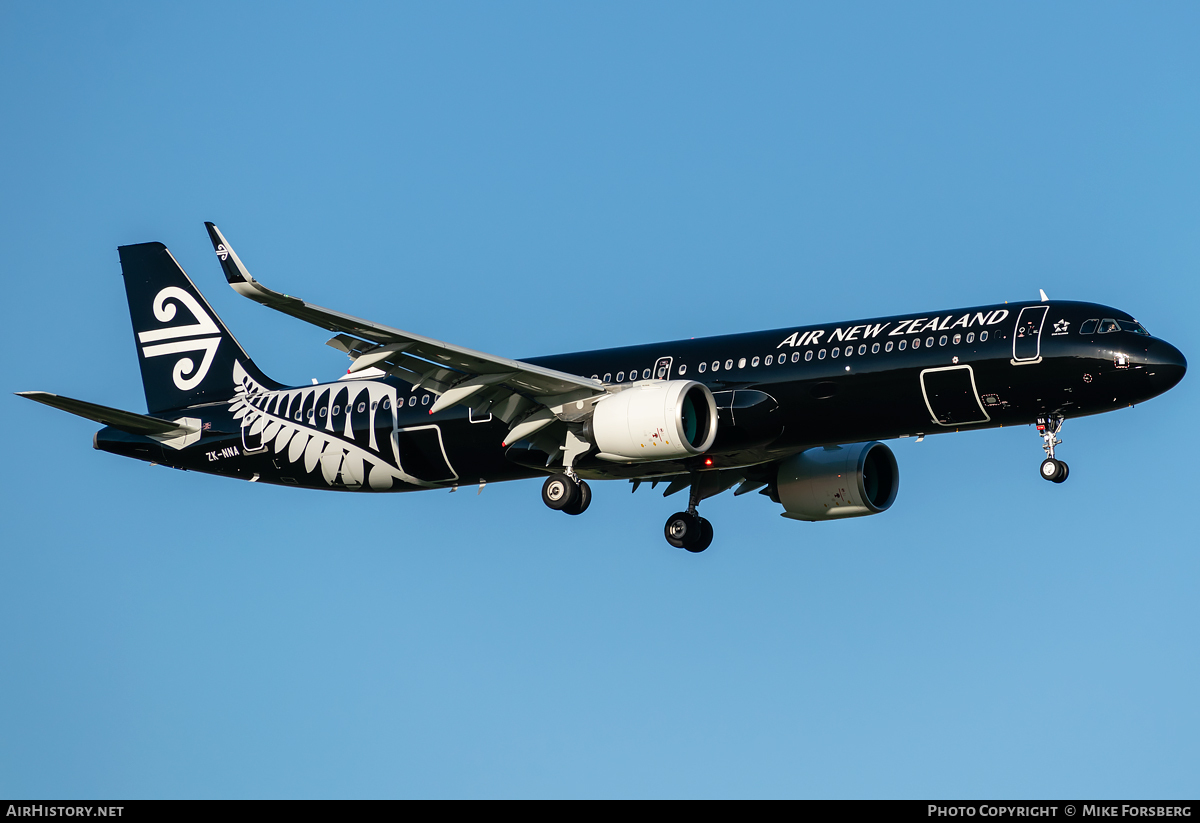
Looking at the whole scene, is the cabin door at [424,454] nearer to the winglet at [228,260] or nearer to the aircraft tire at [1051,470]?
the winglet at [228,260]

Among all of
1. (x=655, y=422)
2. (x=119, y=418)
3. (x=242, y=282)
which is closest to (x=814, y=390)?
(x=655, y=422)

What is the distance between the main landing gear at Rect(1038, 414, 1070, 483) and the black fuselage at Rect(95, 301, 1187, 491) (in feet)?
1.35

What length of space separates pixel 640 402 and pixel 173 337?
18.6 m

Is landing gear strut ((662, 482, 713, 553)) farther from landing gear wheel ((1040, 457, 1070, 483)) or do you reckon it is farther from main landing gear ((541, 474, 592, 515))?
landing gear wheel ((1040, 457, 1070, 483))

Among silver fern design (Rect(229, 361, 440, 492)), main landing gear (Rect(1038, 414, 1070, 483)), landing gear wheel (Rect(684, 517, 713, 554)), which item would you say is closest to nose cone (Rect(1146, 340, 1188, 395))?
main landing gear (Rect(1038, 414, 1070, 483))

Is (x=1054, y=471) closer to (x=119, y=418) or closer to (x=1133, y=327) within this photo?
(x=1133, y=327)

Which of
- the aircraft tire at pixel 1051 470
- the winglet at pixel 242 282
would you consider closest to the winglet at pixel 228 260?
the winglet at pixel 242 282

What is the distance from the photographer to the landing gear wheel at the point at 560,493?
43.3 meters

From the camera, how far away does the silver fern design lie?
154 ft

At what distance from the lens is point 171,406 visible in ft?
168
